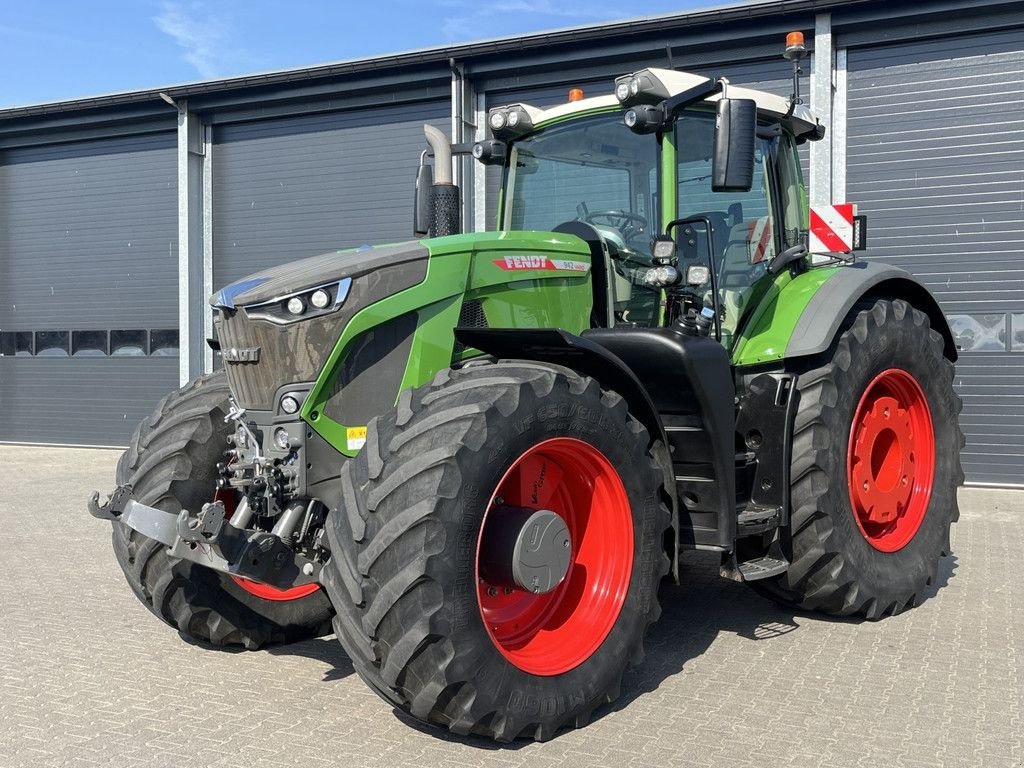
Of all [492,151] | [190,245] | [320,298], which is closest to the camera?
[320,298]

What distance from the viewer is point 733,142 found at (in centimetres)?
418

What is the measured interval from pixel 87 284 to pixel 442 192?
11.1m

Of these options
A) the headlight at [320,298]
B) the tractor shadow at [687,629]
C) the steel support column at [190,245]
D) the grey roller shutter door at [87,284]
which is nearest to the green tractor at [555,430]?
the headlight at [320,298]

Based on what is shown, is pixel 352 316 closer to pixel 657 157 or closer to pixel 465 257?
pixel 465 257

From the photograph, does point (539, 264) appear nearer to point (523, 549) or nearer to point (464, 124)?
point (523, 549)

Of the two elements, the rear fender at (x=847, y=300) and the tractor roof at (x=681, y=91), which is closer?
the tractor roof at (x=681, y=91)

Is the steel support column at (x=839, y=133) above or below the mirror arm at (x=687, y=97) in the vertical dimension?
above

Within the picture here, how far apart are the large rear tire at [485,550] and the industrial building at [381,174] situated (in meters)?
7.07

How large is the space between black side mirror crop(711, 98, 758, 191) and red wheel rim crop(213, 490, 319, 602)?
2.45 m

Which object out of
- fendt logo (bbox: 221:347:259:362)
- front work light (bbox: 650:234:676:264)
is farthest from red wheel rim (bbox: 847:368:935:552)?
fendt logo (bbox: 221:347:259:362)

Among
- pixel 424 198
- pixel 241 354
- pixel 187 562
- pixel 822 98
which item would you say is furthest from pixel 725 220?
pixel 822 98

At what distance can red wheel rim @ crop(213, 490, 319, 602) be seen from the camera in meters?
4.36

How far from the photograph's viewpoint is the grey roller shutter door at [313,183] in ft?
42.1

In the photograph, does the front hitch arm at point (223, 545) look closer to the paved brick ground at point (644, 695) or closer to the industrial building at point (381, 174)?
the paved brick ground at point (644, 695)
